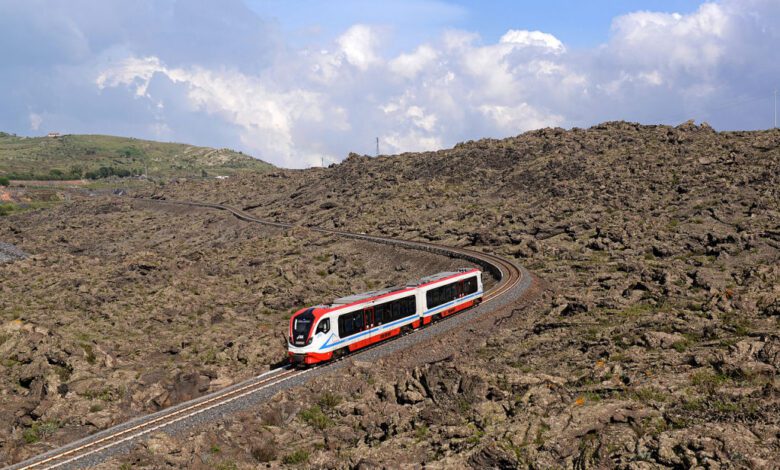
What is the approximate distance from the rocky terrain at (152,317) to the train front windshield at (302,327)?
4.99m

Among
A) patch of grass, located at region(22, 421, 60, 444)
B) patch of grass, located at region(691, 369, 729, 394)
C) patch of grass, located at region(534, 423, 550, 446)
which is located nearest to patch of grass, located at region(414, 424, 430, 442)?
patch of grass, located at region(534, 423, 550, 446)

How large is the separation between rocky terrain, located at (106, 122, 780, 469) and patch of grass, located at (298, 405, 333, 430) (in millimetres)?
79

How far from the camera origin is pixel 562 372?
23297 millimetres

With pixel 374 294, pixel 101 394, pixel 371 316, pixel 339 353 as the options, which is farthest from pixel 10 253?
pixel 339 353

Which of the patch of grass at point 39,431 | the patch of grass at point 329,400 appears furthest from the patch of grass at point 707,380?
the patch of grass at point 39,431

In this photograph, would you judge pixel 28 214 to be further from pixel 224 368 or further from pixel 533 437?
pixel 533 437

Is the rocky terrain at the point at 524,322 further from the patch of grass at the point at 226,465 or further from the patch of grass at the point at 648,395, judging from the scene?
the patch of grass at the point at 226,465

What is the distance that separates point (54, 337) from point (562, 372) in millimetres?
31760

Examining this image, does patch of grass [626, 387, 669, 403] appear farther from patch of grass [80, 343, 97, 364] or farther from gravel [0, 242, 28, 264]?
gravel [0, 242, 28, 264]

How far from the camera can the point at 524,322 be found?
35.6 metres

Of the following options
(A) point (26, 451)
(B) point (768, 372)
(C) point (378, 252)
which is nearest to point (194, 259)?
(C) point (378, 252)

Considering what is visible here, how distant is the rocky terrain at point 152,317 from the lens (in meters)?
28.7

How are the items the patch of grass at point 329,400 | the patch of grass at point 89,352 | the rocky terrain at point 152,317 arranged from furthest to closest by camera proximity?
the patch of grass at point 89,352 → the rocky terrain at point 152,317 → the patch of grass at point 329,400

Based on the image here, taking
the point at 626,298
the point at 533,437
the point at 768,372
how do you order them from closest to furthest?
the point at 533,437
the point at 768,372
the point at 626,298
